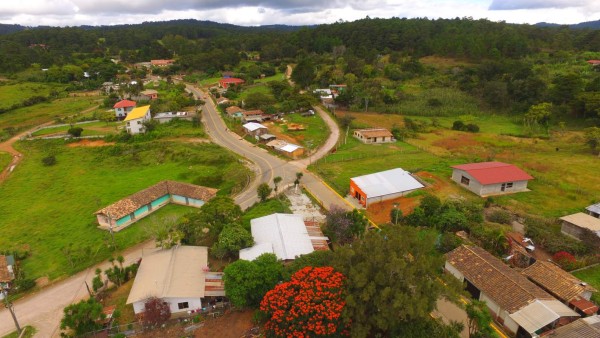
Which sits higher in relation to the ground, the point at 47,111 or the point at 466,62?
the point at 466,62

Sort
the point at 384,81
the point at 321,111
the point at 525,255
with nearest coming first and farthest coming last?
the point at 525,255 < the point at 321,111 < the point at 384,81

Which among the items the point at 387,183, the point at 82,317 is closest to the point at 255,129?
the point at 387,183

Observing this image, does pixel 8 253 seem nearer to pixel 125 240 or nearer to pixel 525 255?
pixel 125 240

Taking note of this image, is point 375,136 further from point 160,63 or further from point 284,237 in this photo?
point 160,63

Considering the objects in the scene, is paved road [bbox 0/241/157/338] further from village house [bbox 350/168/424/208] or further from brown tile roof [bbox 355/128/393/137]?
brown tile roof [bbox 355/128/393/137]

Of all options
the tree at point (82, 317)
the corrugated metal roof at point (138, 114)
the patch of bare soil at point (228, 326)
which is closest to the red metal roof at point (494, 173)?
the patch of bare soil at point (228, 326)

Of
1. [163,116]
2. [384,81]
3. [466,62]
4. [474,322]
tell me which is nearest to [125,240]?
[474,322]

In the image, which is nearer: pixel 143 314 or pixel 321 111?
pixel 143 314

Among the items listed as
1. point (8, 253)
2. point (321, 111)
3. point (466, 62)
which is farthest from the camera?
point (466, 62)
